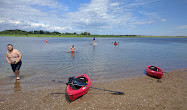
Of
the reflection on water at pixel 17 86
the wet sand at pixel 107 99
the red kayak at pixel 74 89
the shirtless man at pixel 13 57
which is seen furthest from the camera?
the shirtless man at pixel 13 57

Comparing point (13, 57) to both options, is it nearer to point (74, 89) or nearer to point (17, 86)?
point (17, 86)

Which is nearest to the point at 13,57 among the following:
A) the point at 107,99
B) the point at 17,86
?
the point at 17,86

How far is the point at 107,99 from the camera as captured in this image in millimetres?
7281

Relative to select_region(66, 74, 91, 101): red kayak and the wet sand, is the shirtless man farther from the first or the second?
select_region(66, 74, 91, 101): red kayak

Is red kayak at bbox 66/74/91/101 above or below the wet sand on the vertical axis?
above

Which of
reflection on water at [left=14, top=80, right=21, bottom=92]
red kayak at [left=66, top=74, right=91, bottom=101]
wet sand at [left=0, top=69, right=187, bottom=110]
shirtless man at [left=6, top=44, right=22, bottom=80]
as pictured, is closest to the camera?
wet sand at [left=0, top=69, right=187, bottom=110]

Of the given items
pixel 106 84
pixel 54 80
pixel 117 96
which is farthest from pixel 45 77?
pixel 117 96

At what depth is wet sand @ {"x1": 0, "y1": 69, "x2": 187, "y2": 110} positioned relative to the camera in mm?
6469

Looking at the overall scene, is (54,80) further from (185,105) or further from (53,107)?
(185,105)

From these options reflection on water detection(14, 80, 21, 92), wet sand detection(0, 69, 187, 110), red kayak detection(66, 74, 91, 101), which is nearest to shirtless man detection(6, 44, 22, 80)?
reflection on water detection(14, 80, 21, 92)

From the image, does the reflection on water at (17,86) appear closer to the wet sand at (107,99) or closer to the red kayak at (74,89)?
the wet sand at (107,99)

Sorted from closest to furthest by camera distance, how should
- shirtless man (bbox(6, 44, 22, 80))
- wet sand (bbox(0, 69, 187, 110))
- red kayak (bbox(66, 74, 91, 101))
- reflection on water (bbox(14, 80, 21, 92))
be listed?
wet sand (bbox(0, 69, 187, 110)), red kayak (bbox(66, 74, 91, 101)), reflection on water (bbox(14, 80, 21, 92)), shirtless man (bbox(6, 44, 22, 80))

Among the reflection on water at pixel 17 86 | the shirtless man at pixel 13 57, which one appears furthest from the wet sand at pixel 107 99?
the shirtless man at pixel 13 57

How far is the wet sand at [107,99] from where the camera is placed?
6.47 metres
